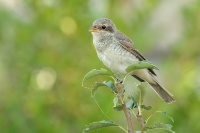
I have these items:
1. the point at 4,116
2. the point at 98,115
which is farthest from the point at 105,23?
the point at 4,116

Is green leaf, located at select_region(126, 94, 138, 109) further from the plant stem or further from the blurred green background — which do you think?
the blurred green background

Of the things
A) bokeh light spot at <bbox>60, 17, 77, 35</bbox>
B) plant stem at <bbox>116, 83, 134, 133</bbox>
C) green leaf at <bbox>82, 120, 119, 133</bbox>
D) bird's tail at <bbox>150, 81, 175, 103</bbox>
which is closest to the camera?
plant stem at <bbox>116, 83, 134, 133</bbox>

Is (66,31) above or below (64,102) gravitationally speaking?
Result: above

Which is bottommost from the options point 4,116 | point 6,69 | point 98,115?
point 98,115

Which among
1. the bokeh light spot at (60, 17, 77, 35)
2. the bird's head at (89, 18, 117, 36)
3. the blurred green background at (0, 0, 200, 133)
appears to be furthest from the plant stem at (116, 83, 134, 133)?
the bokeh light spot at (60, 17, 77, 35)

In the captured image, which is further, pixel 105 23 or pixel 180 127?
pixel 180 127

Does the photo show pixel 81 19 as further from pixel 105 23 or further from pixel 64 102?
pixel 105 23
